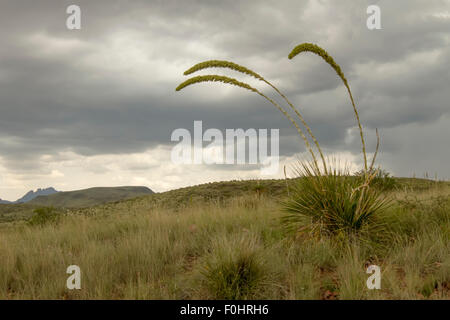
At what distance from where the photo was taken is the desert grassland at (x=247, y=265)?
534 cm

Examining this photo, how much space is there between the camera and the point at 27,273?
6.67 meters

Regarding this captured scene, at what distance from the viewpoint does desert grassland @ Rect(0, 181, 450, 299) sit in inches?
210

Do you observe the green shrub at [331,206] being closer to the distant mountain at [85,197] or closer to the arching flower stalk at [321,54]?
the arching flower stalk at [321,54]

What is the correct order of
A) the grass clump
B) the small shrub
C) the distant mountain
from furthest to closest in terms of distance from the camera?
the distant mountain, the small shrub, the grass clump

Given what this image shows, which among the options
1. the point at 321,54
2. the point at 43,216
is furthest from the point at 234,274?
the point at 43,216

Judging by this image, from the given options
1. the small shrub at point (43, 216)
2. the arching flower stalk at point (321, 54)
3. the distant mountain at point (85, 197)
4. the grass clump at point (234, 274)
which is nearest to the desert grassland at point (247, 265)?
the grass clump at point (234, 274)

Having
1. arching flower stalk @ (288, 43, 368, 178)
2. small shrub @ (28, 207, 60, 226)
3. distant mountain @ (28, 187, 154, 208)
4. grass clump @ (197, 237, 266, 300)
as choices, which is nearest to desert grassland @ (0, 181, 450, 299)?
grass clump @ (197, 237, 266, 300)

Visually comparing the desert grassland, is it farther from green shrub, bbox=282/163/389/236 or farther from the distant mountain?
the distant mountain

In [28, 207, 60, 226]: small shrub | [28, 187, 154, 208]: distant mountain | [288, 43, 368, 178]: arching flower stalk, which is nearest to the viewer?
[288, 43, 368, 178]: arching flower stalk

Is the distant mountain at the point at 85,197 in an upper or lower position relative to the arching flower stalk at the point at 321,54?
lower
